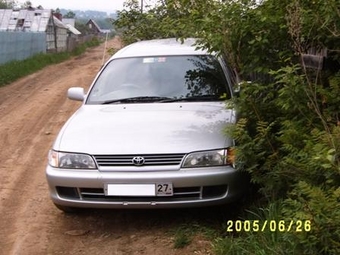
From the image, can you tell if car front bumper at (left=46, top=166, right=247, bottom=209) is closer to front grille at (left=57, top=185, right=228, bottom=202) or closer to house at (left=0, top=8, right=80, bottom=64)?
front grille at (left=57, top=185, right=228, bottom=202)

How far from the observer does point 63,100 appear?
1341 centimetres

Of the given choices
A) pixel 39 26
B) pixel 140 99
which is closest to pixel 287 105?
pixel 140 99

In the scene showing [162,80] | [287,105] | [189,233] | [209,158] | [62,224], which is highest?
[287,105]

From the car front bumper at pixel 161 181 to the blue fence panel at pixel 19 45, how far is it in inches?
641

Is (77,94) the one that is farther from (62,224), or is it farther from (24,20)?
(24,20)

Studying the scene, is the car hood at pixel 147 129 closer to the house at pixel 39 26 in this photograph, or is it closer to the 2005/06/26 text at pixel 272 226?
the 2005/06/26 text at pixel 272 226

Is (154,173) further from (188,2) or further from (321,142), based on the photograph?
(188,2)

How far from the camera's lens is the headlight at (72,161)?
420cm

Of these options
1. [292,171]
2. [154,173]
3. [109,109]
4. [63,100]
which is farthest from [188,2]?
[63,100]

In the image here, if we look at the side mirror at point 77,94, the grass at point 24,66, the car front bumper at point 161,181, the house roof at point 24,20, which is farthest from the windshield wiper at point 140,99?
the house roof at point 24,20

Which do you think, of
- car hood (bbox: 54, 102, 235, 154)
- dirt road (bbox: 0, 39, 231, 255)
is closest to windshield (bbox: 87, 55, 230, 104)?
car hood (bbox: 54, 102, 235, 154)

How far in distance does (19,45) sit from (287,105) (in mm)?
21123

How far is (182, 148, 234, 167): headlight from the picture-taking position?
409 centimetres

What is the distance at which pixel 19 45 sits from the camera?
75.4 feet
